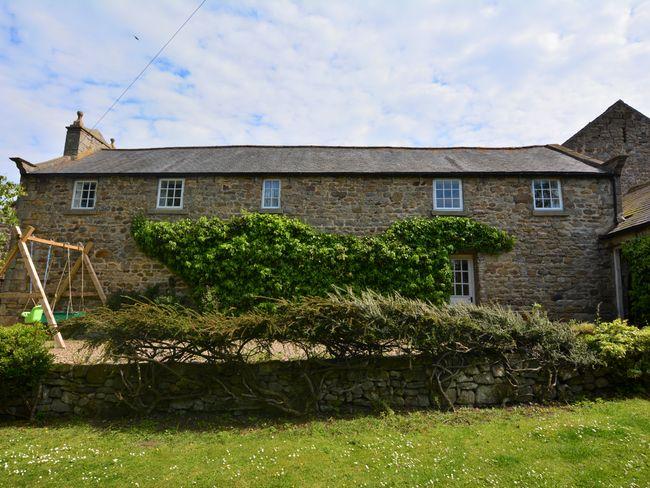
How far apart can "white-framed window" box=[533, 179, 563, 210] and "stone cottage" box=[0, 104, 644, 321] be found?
0.11 feet

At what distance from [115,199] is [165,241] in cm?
271

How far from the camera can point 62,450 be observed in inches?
210

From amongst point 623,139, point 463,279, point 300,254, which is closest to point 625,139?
point 623,139

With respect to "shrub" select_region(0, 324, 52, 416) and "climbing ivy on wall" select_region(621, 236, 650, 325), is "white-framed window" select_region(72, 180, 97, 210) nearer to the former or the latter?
"shrub" select_region(0, 324, 52, 416)

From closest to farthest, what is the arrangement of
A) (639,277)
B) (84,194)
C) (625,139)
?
(639,277), (84,194), (625,139)

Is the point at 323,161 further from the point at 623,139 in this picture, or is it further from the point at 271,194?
the point at 623,139

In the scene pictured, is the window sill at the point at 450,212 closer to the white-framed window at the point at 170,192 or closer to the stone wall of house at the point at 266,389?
the stone wall of house at the point at 266,389

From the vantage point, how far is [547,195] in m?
13.5

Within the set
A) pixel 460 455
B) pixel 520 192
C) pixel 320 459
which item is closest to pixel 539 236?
pixel 520 192

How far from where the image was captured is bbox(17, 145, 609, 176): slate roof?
45.1 ft

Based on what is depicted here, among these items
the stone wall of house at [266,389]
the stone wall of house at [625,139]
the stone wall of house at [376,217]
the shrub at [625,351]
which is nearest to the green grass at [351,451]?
the stone wall of house at [266,389]

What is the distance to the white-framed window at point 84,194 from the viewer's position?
13875mm

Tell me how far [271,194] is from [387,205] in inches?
156

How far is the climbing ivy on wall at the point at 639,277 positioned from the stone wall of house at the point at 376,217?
4.43ft
